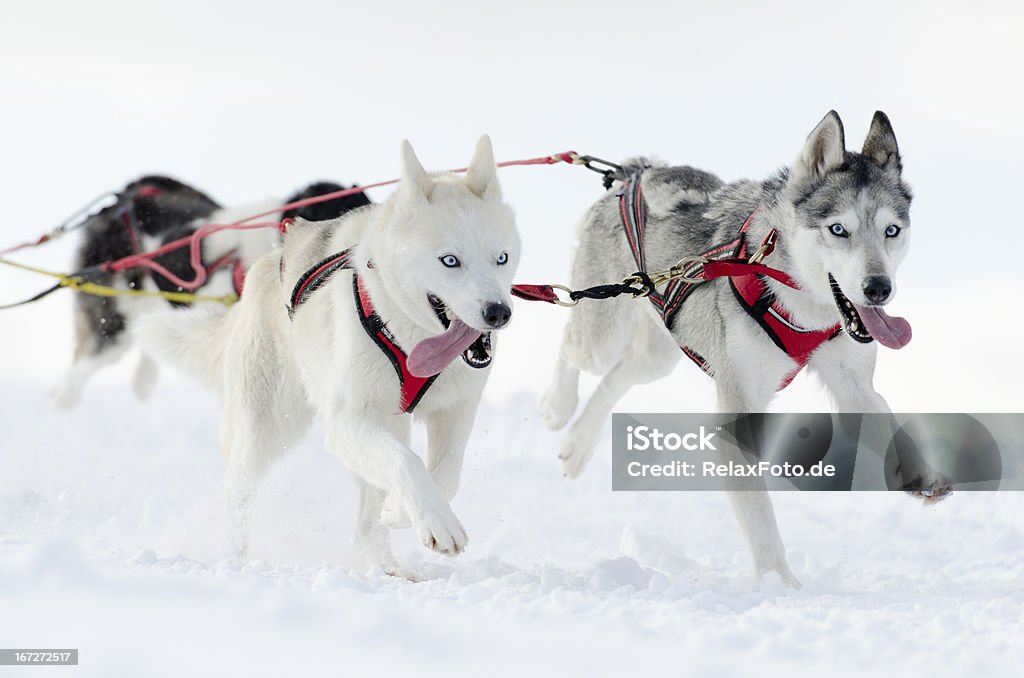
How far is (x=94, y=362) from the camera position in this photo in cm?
803

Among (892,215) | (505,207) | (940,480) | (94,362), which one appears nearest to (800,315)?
(892,215)

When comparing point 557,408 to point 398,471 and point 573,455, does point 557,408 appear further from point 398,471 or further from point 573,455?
point 398,471

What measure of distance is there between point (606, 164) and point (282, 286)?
6.24ft

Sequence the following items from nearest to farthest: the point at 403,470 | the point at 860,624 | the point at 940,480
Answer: the point at 860,624 → the point at 403,470 → the point at 940,480

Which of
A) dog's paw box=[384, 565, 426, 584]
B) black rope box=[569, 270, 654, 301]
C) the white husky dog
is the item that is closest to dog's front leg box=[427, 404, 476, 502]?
the white husky dog

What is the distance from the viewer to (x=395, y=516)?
4.23 meters

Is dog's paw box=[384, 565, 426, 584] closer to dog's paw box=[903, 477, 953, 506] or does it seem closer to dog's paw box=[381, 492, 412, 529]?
dog's paw box=[381, 492, 412, 529]

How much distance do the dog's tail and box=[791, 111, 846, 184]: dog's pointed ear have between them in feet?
8.53

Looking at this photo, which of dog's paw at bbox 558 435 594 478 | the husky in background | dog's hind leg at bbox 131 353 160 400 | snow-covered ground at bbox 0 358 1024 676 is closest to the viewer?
snow-covered ground at bbox 0 358 1024 676

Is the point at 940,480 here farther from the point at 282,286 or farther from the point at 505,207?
the point at 282,286

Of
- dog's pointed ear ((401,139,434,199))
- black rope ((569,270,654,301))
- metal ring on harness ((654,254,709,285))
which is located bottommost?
black rope ((569,270,654,301))

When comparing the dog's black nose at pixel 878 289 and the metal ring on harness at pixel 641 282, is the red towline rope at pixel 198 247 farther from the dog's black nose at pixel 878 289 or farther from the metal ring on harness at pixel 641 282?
the dog's black nose at pixel 878 289

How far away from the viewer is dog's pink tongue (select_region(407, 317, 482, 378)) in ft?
12.3

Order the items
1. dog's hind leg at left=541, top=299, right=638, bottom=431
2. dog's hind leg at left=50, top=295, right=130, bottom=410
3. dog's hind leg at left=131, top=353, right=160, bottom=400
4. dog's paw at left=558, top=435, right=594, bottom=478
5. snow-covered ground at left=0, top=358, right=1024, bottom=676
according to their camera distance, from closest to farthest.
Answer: snow-covered ground at left=0, top=358, right=1024, bottom=676 < dog's hind leg at left=541, top=299, right=638, bottom=431 < dog's paw at left=558, top=435, right=594, bottom=478 < dog's hind leg at left=50, top=295, right=130, bottom=410 < dog's hind leg at left=131, top=353, right=160, bottom=400
